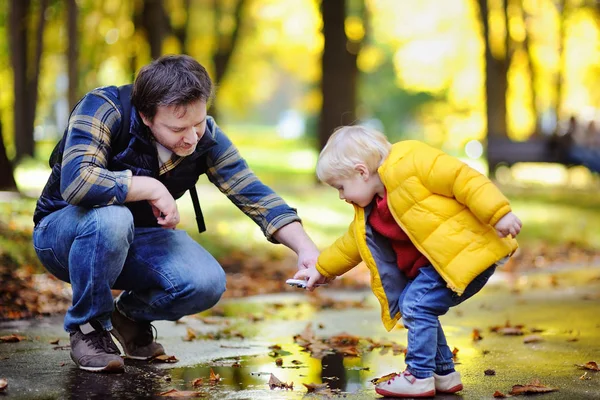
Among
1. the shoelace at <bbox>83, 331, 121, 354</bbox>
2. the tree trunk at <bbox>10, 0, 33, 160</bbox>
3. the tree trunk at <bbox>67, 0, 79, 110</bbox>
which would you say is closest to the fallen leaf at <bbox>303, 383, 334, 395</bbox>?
the shoelace at <bbox>83, 331, 121, 354</bbox>

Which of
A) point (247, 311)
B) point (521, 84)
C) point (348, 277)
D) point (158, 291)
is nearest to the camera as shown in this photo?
point (158, 291)

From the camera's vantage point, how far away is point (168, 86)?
13.9ft

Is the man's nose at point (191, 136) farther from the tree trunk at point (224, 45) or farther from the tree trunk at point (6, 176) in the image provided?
the tree trunk at point (224, 45)

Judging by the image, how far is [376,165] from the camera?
4.15m

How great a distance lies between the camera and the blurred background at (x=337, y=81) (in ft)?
40.9

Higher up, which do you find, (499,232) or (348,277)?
(499,232)

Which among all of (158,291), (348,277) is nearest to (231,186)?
(158,291)

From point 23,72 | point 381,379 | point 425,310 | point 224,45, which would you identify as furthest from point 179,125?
point 224,45

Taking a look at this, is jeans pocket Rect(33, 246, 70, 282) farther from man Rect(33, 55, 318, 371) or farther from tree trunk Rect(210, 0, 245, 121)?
tree trunk Rect(210, 0, 245, 121)

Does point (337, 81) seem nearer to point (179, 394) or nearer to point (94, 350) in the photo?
point (94, 350)

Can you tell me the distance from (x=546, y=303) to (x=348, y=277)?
9.39ft

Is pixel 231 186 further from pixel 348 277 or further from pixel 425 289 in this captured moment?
pixel 348 277

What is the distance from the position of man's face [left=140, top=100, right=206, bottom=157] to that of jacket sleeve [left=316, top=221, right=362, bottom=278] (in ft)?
2.69

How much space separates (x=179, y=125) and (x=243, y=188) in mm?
736
